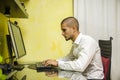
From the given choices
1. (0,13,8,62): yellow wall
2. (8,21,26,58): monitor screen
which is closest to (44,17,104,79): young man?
(8,21,26,58): monitor screen

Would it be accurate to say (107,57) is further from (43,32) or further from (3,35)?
Answer: (3,35)

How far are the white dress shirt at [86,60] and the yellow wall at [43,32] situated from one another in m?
0.85

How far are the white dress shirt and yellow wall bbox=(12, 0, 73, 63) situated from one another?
845 millimetres

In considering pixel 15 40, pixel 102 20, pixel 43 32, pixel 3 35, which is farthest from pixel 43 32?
pixel 15 40

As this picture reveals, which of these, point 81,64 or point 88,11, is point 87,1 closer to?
point 88,11

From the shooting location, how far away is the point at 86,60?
182 centimetres

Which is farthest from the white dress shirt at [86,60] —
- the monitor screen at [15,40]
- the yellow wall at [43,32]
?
the yellow wall at [43,32]

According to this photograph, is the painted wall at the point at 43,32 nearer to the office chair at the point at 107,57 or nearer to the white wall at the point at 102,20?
the white wall at the point at 102,20

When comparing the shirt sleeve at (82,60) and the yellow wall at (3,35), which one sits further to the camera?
the yellow wall at (3,35)

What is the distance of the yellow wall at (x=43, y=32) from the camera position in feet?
9.64

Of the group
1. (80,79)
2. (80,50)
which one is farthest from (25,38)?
(80,79)

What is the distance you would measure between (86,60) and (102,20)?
128 cm

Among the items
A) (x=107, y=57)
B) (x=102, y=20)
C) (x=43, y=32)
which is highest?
(x=102, y=20)

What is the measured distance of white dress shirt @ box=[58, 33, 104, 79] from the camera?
1.81 metres
